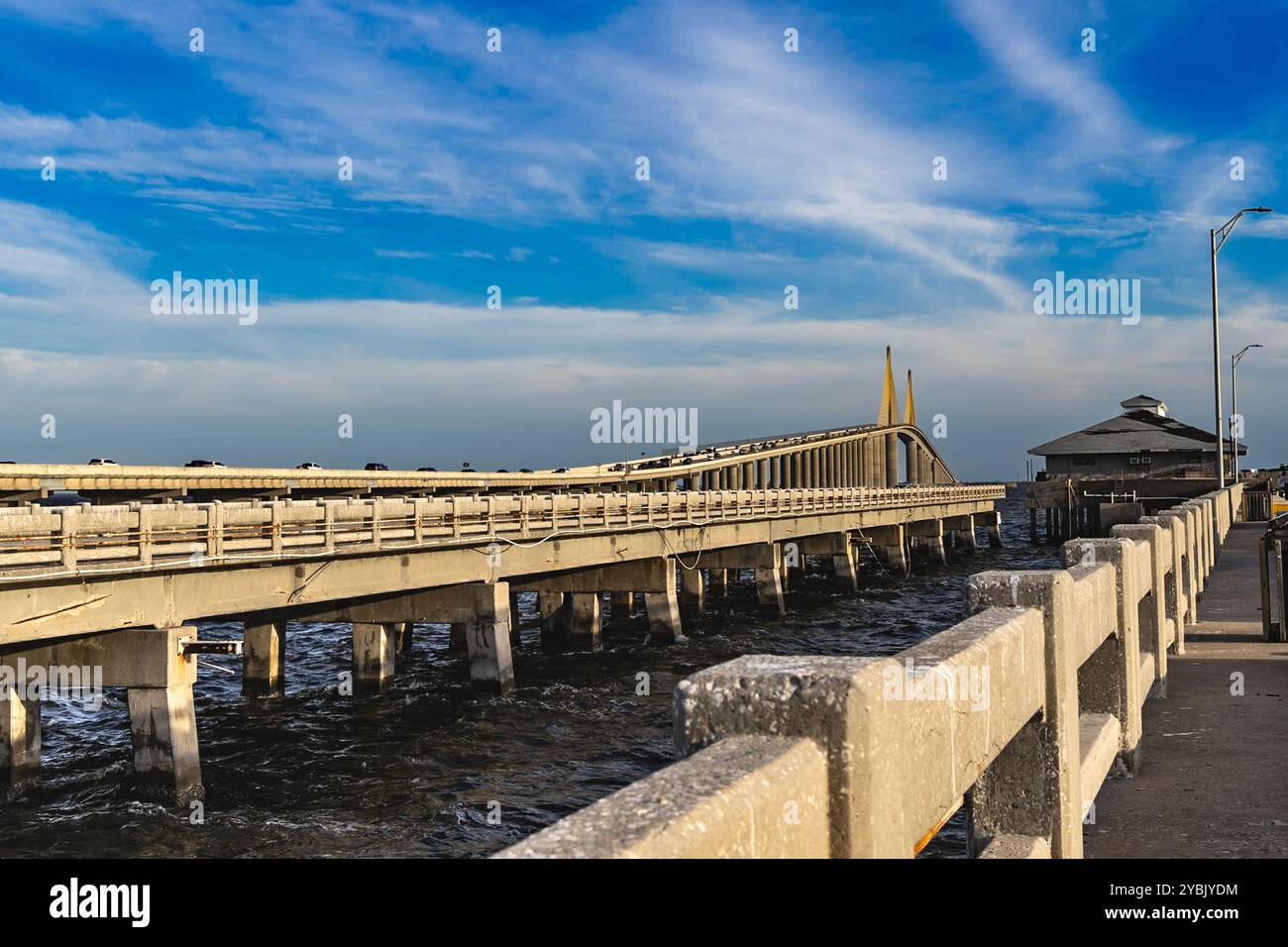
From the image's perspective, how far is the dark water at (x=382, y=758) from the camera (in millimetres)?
15938

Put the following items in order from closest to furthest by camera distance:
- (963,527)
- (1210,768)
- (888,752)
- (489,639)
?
1. (888,752)
2. (1210,768)
3. (489,639)
4. (963,527)

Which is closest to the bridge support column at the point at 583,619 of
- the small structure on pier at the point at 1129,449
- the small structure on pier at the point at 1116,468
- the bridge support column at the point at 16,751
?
the bridge support column at the point at 16,751

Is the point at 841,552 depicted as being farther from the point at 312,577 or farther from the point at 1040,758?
the point at 1040,758

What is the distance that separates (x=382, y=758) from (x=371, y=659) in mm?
6426

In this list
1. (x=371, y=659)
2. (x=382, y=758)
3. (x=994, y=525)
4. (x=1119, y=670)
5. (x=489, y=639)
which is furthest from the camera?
(x=994, y=525)

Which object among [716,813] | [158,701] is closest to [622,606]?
[158,701]

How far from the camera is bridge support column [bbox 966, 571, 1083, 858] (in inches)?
236

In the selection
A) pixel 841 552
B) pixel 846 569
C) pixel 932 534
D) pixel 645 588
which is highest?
pixel 645 588

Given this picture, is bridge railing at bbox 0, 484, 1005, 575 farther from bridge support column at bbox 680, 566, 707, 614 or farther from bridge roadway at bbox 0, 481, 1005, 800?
bridge support column at bbox 680, 566, 707, 614

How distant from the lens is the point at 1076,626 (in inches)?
277

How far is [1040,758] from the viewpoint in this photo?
6066mm

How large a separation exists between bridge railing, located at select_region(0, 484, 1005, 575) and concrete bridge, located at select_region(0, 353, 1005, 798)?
45 millimetres
